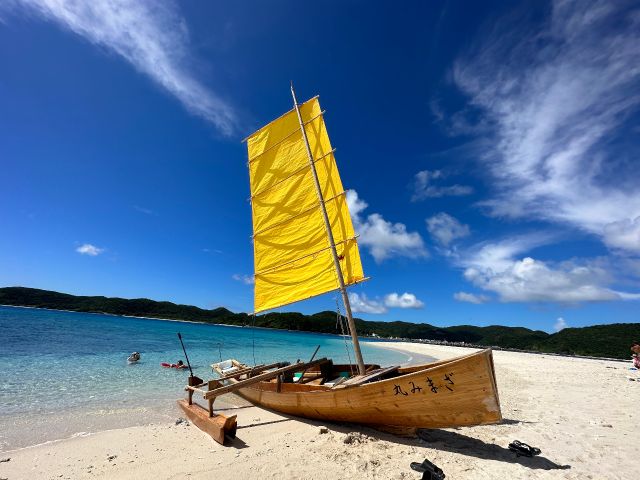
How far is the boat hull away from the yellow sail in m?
3.96

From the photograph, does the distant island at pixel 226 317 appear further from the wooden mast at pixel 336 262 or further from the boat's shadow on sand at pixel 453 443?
the boat's shadow on sand at pixel 453 443

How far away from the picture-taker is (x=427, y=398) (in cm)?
529

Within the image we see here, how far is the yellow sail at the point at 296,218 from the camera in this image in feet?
34.1

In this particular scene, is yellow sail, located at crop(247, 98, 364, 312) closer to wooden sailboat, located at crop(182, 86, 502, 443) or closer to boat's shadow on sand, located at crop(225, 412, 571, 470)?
wooden sailboat, located at crop(182, 86, 502, 443)

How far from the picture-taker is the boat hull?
4875 millimetres

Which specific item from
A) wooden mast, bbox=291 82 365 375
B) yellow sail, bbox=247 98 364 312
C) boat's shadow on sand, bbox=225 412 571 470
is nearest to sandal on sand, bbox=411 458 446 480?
boat's shadow on sand, bbox=225 412 571 470

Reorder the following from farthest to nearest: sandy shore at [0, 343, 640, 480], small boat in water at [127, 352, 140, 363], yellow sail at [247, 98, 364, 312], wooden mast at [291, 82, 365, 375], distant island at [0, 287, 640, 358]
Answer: distant island at [0, 287, 640, 358] → small boat in water at [127, 352, 140, 363] → yellow sail at [247, 98, 364, 312] → wooden mast at [291, 82, 365, 375] → sandy shore at [0, 343, 640, 480]

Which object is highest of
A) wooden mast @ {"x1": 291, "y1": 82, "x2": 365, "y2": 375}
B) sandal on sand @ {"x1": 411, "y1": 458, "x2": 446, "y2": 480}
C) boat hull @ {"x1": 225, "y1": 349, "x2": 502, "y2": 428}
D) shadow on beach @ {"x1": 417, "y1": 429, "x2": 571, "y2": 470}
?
wooden mast @ {"x1": 291, "y1": 82, "x2": 365, "y2": 375}

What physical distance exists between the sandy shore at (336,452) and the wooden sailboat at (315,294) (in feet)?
1.68

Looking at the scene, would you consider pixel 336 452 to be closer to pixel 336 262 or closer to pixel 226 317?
pixel 336 262

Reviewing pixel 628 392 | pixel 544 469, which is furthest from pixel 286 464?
pixel 628 392

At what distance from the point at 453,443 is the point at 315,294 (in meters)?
5.55

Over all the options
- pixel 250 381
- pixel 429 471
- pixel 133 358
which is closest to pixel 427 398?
pixel 429 471

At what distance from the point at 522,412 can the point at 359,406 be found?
5.30 metres
